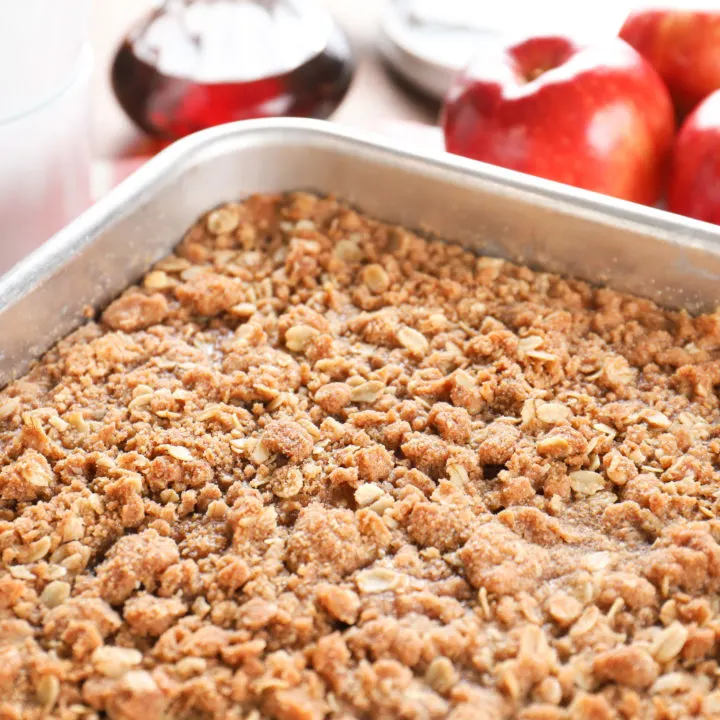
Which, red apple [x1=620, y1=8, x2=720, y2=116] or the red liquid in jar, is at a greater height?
red apple [x1=620, y1=8, x2=720, y2=116]

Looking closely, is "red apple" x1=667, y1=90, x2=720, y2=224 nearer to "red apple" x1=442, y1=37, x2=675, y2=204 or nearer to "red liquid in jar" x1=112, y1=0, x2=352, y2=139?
"red apple" x1=442, y1=37, x2=675, y2=204

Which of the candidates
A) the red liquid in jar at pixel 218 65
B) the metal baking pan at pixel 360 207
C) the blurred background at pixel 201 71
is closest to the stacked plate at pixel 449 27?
the blurred background at pixel 201 71

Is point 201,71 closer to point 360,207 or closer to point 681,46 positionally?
point 360,207

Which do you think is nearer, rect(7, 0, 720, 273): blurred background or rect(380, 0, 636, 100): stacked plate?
rect(7, 0, 720, 273): blurred background

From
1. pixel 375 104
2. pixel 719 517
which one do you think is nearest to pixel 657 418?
pixel 719 517

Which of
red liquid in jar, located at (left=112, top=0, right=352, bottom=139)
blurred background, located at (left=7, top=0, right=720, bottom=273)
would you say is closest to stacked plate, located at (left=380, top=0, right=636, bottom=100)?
blurred background, located at (left=7, top=0, right=720, bottom=273)

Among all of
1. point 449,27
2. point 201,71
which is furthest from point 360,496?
point 449,27

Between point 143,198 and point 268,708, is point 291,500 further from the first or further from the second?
point 143,198
